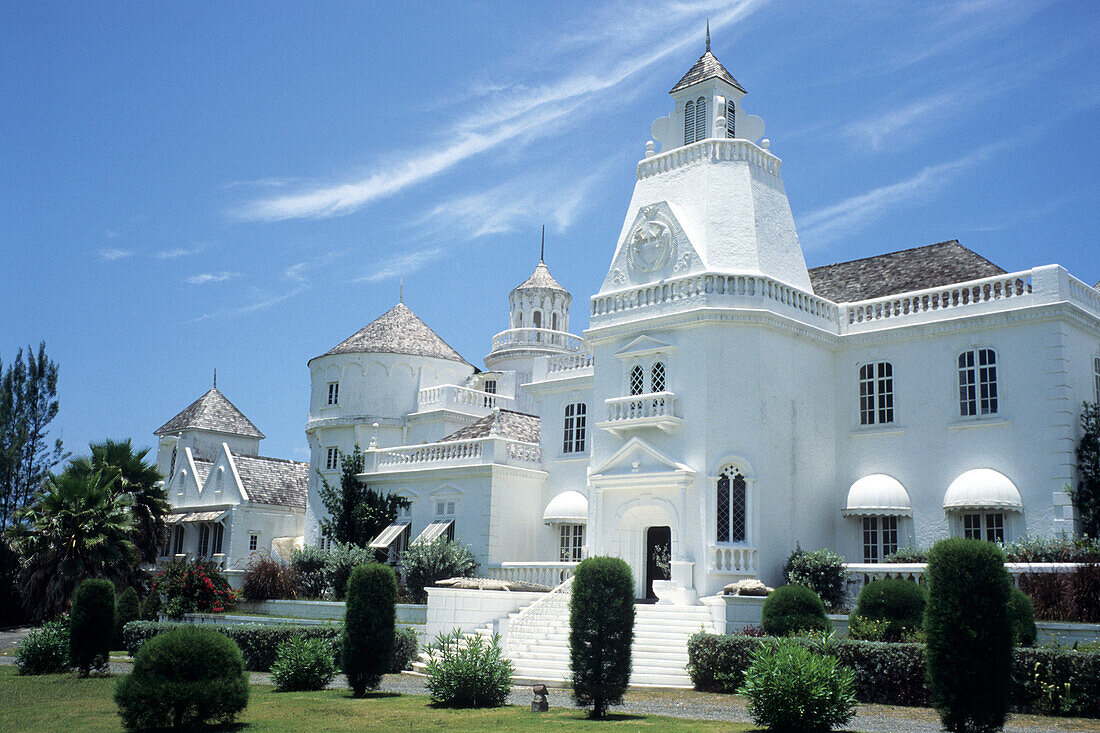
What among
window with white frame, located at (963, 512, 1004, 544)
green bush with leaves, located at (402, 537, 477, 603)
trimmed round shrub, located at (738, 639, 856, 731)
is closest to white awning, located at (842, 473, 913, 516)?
window with white frame, located at (963, 512, 1004, 544)

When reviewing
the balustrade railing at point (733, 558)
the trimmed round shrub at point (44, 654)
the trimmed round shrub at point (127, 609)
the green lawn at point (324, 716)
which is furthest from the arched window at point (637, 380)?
the trimmed round shrub at point (127, 609)

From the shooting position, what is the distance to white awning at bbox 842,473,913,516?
29.8 meters

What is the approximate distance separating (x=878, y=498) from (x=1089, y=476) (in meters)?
5.70

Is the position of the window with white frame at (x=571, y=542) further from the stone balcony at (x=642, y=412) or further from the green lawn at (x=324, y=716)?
the green lawn at (x=324, y=716)

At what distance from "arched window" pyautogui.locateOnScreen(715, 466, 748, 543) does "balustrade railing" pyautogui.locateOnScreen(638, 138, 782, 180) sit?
10.7 metres

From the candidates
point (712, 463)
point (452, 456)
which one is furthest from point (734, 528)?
point (452, 456)

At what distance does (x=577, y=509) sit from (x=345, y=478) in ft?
36.2

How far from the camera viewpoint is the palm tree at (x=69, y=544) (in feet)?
113

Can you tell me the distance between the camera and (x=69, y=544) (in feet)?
114

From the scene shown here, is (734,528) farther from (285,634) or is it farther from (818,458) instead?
(285,634)

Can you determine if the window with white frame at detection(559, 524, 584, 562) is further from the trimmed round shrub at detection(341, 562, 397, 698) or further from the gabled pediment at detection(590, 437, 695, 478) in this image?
the trimmed round shrub at detection(341, 562, 397, 698)

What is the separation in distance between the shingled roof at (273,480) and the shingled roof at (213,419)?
22.0 ft

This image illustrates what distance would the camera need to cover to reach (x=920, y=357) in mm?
30672

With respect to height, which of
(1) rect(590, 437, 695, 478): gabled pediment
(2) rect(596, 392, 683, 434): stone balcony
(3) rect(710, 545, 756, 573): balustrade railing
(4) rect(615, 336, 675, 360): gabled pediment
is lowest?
(3) rect(710, 545, 756, 573): balustrade railing
